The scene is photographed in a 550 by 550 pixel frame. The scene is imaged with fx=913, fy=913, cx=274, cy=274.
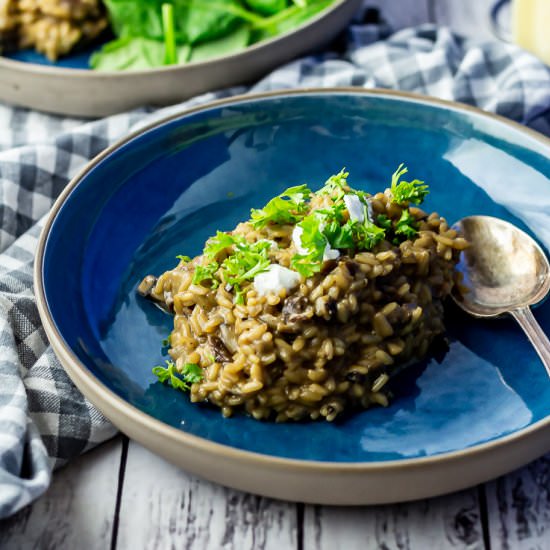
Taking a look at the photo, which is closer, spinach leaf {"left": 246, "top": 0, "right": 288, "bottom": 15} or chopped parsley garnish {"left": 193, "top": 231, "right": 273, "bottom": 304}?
chopped parsley garnish {"left": 193, "top": 231, "right": 273, "bottom": 304}

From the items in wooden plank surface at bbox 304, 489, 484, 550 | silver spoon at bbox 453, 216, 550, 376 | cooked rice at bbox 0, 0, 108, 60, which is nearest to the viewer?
wooden plank surface at bbox 304, 489, 484, 550

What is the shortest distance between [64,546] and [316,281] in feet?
4.16

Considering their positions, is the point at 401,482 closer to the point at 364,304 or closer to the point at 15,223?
the point at 364,304

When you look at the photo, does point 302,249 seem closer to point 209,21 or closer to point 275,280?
point 275,280

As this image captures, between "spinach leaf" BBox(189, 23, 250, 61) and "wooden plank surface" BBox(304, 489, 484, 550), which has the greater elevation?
"spinach leaf" BBox(189, 23, 250, 61)

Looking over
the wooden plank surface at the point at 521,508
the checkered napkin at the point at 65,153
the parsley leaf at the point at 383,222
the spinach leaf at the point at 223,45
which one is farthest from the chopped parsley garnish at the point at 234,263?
the spinach leaf at the point at 223,45

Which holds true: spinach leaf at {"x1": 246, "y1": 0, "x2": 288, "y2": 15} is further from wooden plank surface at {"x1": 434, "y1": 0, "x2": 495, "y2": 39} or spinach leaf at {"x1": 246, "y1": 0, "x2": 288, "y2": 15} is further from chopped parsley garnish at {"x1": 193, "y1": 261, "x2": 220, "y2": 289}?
chopped parsley garnish at {"x1": 193, "y1": 261, "x2": 220, "y2": 289}

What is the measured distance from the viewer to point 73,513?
327cm

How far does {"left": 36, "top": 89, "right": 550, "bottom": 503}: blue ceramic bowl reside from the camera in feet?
10.3

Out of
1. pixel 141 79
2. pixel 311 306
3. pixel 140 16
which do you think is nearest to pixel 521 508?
pixel 311 306

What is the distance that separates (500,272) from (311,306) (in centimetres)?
105

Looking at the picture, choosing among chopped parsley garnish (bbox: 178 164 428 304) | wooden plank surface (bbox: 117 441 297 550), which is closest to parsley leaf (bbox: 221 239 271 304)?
chopped parsley garnish (bbox: 178 164 428 304)

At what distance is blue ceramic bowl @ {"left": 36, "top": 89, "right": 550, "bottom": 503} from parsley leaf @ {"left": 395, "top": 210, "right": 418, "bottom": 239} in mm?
433

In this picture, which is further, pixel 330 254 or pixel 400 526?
pixel 330 254
